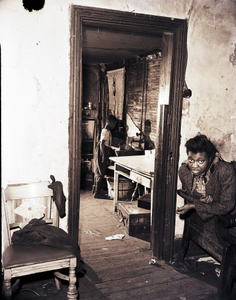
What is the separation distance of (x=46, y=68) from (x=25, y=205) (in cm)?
133

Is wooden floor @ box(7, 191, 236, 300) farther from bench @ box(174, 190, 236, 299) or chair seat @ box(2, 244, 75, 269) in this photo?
chair seat @ box(2, 244, 75, 269)

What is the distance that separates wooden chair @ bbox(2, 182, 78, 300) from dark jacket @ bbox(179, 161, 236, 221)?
140 centimetres

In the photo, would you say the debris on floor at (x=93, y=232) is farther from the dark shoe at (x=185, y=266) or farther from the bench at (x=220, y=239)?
the bench at (x=220, y=239)

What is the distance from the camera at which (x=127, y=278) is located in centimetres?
309

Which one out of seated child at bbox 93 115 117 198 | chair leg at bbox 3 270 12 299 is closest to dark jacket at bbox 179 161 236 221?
chair leg at bbox 3 270 12 299

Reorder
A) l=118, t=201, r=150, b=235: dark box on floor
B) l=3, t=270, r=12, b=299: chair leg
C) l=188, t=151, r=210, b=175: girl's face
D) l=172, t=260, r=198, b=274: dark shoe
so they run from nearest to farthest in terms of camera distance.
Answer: l=3, t=270, r=12, b=299: chair leg < l=188, t=151, r=210, b=175: girl's face < l=172, t=260, r=198, b=274: dark shoe < l=118, t=201, r=150, b=235: dark box on floor

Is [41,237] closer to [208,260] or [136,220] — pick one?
[136,220]

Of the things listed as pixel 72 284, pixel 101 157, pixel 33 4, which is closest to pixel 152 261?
pixel 72 284

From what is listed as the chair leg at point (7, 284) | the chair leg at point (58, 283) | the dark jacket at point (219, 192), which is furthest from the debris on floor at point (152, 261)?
the chair leg at point (7, 284)

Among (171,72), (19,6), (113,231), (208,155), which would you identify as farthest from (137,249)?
(19,6)

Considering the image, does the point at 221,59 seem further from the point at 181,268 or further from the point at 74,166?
the point at 181,268

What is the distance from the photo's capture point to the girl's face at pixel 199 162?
3051mm

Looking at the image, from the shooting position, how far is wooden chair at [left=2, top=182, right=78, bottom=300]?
89.3 inches

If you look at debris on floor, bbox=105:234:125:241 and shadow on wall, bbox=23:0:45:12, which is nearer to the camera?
shadow on wall, bbox=23:0:45:12
